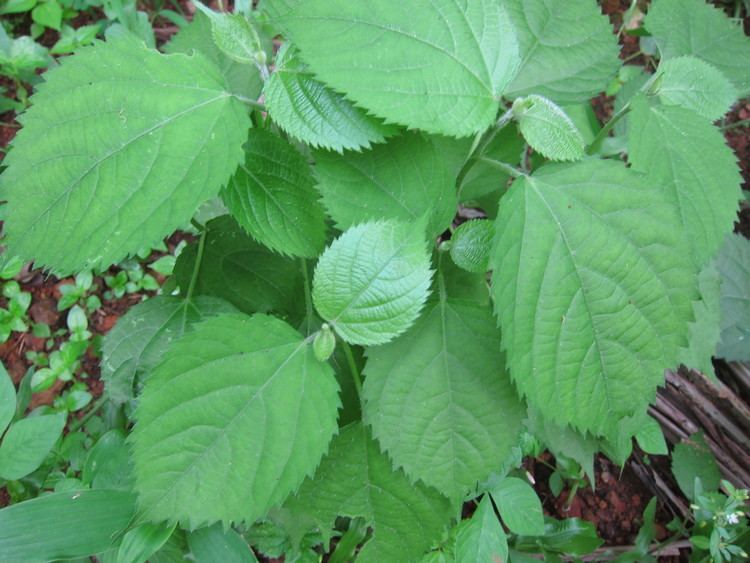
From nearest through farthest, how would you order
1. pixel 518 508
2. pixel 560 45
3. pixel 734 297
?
pixel 560 45, pixel 518 508, pixel 734 297

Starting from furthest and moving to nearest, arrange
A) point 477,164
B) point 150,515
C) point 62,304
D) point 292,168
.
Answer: point 62,304 → point 477,164 → point 292,168 → point 150,515

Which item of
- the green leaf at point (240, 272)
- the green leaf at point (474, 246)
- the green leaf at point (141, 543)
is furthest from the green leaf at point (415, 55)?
the green leaf at point (141, 543)

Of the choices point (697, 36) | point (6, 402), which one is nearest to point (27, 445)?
point (6, 402)

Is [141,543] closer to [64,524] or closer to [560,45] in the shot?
[64,524]

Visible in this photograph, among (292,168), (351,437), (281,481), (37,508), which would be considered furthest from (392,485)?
(37,508)

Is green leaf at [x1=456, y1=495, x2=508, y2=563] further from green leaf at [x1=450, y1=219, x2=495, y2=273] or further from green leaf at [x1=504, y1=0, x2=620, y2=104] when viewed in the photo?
green leaf at [x1=504, y1=0, x2=620, y2=104]

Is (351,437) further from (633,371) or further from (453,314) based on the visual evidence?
(633,371)
